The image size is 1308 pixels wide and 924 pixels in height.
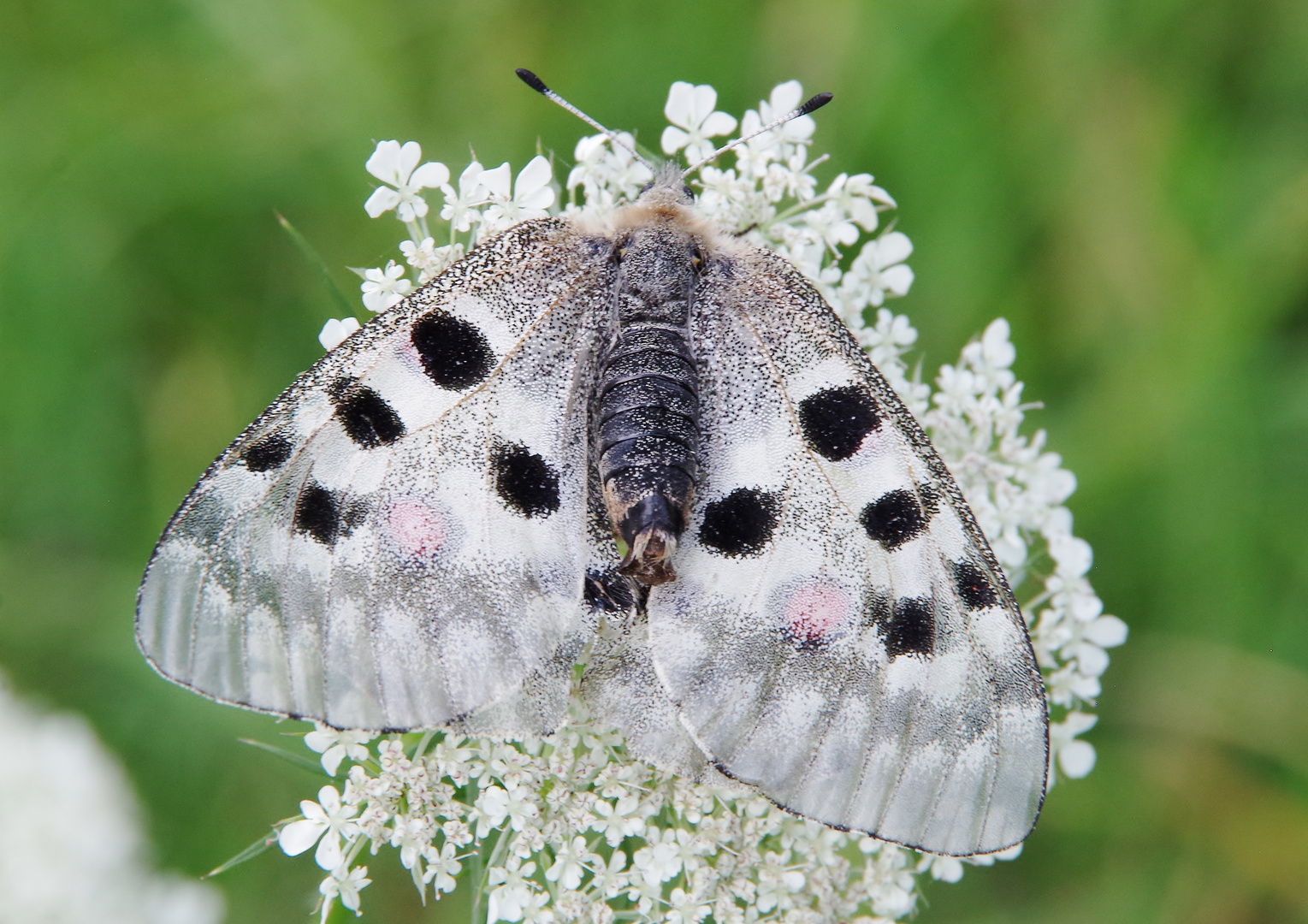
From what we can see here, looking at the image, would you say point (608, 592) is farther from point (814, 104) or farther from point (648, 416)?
point (814, 104)

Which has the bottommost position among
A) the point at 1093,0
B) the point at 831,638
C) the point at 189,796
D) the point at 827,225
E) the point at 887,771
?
the point at 887,771

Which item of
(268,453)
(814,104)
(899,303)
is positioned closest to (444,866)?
(268,453)

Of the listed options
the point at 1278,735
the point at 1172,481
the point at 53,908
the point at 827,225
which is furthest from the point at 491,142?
the point at 1278,735

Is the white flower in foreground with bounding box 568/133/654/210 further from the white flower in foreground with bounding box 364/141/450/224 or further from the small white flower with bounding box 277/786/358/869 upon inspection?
the small white flower with bounding box 277/786/358/869

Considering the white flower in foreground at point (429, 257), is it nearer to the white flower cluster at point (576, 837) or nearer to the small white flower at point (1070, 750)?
the white flower cluster at point (576, 837)

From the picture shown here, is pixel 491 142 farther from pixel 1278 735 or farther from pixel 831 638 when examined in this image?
pixel 1278 735
